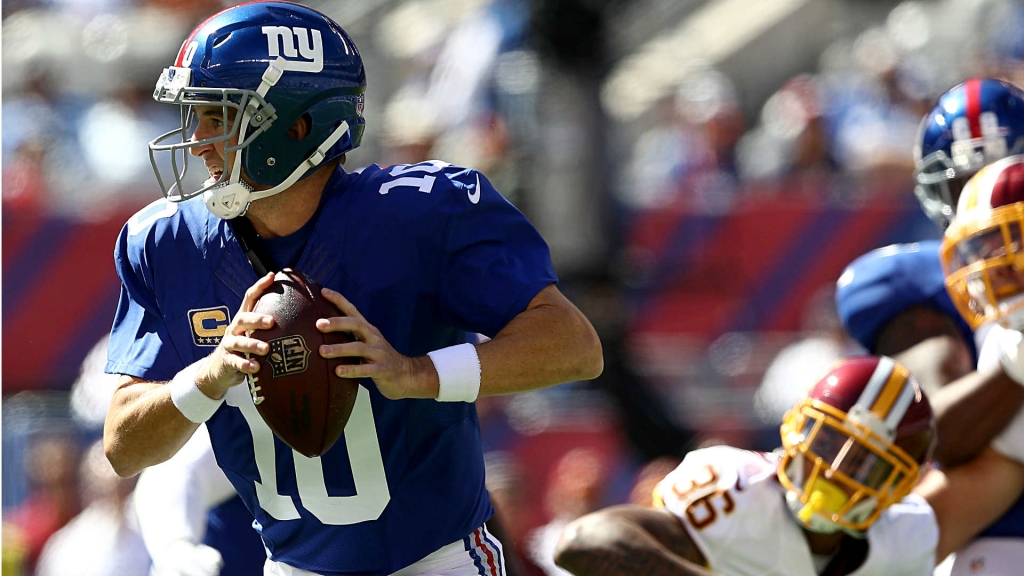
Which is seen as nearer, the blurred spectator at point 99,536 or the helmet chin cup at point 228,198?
the helmet chin cup at point 228,198

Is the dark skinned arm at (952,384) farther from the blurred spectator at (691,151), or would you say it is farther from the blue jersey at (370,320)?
the blurred spectator at (691,151)

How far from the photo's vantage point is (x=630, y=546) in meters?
3.04

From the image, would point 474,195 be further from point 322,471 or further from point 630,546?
point 630,546

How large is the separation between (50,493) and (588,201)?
119 inches

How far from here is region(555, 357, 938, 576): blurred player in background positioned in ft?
10.3

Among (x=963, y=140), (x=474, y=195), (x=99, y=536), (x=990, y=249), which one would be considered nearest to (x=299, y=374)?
(x=474, y=195)

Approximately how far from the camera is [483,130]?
7434 millimetres

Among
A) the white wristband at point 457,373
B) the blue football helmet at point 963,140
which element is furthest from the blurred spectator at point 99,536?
the white wristband at point 457,373

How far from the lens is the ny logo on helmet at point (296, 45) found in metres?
2.53

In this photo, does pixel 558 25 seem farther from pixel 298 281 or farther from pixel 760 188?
pixel 298 281

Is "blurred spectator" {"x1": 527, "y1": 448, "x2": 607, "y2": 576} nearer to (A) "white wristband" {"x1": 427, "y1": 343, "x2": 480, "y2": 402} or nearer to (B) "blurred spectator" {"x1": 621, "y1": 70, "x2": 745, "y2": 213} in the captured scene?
(B) "blurred spectator" {"x1": 621, "y1": 70, "x2": 745, "y2": 213}

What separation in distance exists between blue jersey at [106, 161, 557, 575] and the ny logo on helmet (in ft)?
0.75

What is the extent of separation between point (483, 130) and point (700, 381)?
70.5 inches

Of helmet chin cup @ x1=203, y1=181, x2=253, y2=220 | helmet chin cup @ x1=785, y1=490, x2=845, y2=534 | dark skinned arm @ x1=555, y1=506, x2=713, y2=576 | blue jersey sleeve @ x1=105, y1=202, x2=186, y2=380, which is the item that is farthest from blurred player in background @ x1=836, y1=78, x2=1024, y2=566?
blue jersey sleeve @ x1=105, y1=202, x2=186, y2=380
